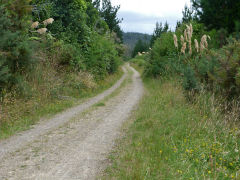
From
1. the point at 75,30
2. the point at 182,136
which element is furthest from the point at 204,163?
the point at 75,30

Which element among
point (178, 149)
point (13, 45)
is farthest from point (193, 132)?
point (13, 45)

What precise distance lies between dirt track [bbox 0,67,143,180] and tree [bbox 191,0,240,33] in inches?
337

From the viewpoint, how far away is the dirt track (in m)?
3.72

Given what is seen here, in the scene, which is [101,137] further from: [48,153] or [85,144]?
[48,153]

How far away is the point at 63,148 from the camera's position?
4805 millimetres

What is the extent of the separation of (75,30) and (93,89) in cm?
398

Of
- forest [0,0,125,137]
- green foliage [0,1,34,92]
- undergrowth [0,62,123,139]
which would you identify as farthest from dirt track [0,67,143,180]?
green foliage [0,1,34,92]

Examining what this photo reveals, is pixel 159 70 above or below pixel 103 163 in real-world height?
above

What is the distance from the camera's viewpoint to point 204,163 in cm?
403

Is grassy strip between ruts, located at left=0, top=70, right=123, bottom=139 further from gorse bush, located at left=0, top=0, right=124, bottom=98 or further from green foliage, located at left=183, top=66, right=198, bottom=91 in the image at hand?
green foliage, located at left=183, top=66, right=198, bottom=91

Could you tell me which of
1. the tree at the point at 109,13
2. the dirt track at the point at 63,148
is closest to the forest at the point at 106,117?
the dirt track at the point at 63,148

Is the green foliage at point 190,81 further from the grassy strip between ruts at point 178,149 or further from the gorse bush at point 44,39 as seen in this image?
the gorse bush at point 44,39

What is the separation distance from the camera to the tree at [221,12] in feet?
39.1

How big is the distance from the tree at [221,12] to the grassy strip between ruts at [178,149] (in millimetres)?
7376
